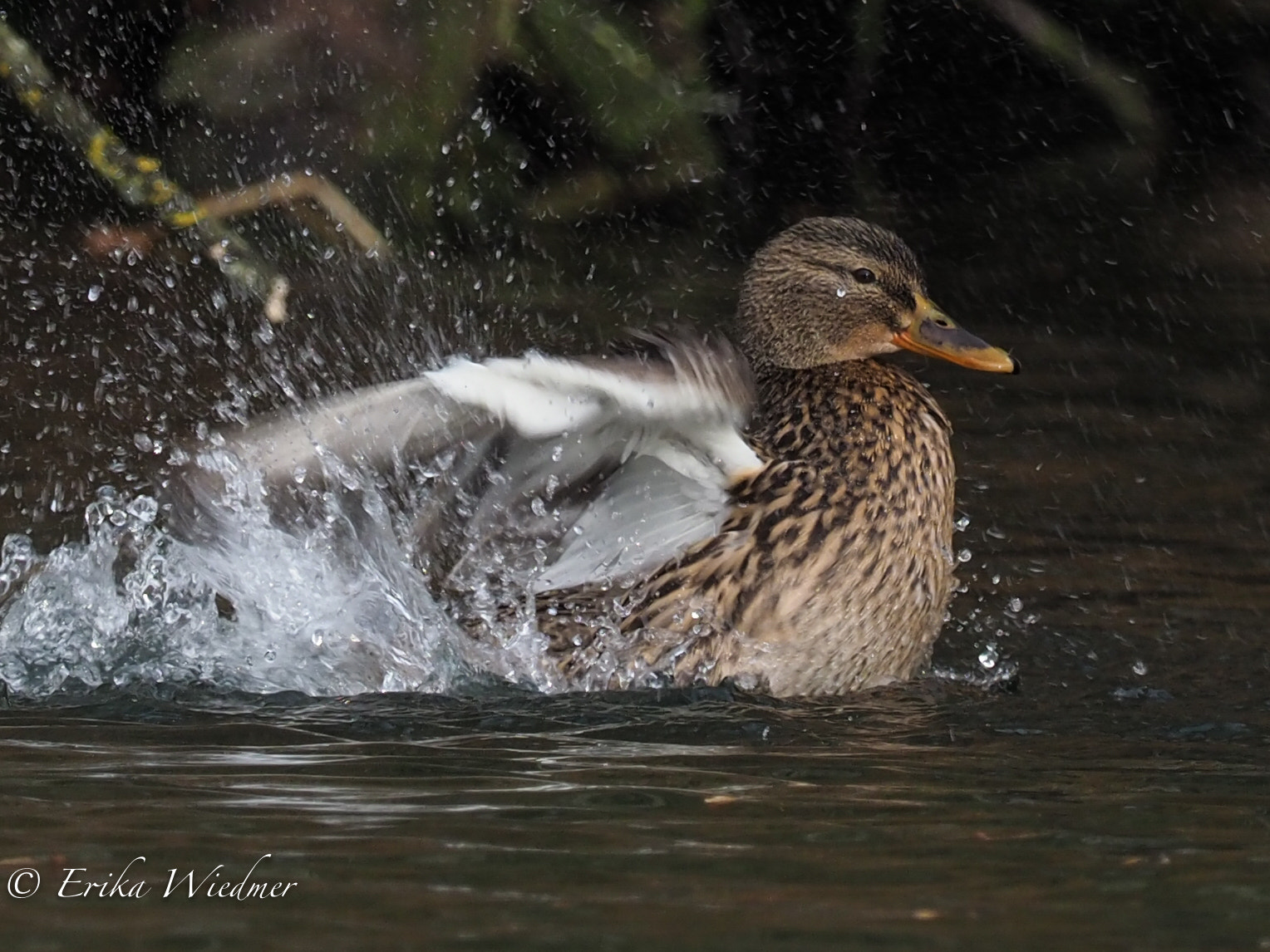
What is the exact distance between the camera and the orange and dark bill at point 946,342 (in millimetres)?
4680

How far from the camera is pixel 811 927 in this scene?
8.36 feet

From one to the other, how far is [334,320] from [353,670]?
8.60 ft

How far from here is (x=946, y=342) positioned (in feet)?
15.5

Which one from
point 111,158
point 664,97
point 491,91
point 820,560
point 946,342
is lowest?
point 820,560

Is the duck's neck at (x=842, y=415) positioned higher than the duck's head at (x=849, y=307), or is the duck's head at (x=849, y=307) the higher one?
the duck's head at (x=849, y=307)

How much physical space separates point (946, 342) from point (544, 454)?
112 centimetres

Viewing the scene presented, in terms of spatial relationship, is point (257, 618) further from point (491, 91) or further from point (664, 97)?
point (491, 91)

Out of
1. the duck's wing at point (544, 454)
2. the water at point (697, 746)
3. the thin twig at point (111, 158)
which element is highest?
the thin twig at point (111, 158)

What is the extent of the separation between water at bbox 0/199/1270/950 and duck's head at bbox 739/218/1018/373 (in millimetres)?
616

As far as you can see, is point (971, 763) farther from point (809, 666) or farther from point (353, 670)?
point (353, 670)

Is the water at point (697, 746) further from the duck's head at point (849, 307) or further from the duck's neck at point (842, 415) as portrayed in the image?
the duck's head at point (849, 307)
